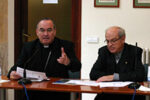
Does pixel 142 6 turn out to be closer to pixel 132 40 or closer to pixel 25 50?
pixel 132 40

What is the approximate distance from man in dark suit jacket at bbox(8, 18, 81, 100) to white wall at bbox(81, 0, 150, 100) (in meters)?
1.06

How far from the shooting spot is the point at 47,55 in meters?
2.67

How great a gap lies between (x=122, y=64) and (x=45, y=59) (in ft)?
2.63

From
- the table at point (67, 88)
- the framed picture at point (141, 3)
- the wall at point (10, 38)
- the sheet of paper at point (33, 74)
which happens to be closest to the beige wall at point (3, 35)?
the wall at point (10, 38)

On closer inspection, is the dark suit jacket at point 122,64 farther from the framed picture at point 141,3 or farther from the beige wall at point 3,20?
the beige wall at point 3,20

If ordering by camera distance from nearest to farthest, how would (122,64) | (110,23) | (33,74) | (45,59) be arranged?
(33,74) → (122,64) → (45,59) → (110,23)

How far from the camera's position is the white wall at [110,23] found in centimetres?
364

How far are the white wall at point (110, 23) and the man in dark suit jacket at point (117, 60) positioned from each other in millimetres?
1076

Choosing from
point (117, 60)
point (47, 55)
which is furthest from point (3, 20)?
point (117, 60)

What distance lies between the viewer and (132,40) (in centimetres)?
366

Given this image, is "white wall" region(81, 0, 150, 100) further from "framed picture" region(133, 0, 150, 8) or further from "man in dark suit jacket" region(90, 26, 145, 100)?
"man in dark suit jacket" region(90, 26, 145, 100)

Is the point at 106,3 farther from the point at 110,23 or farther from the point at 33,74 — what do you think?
the point at 33,74

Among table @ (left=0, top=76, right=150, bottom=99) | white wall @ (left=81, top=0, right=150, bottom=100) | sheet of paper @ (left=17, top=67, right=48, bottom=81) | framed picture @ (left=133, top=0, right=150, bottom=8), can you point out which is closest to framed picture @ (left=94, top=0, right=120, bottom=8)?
white wall @ (left=81, top=0, right=150, bottom=100)

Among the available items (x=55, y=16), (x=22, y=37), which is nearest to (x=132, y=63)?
(x=22, y=37)
